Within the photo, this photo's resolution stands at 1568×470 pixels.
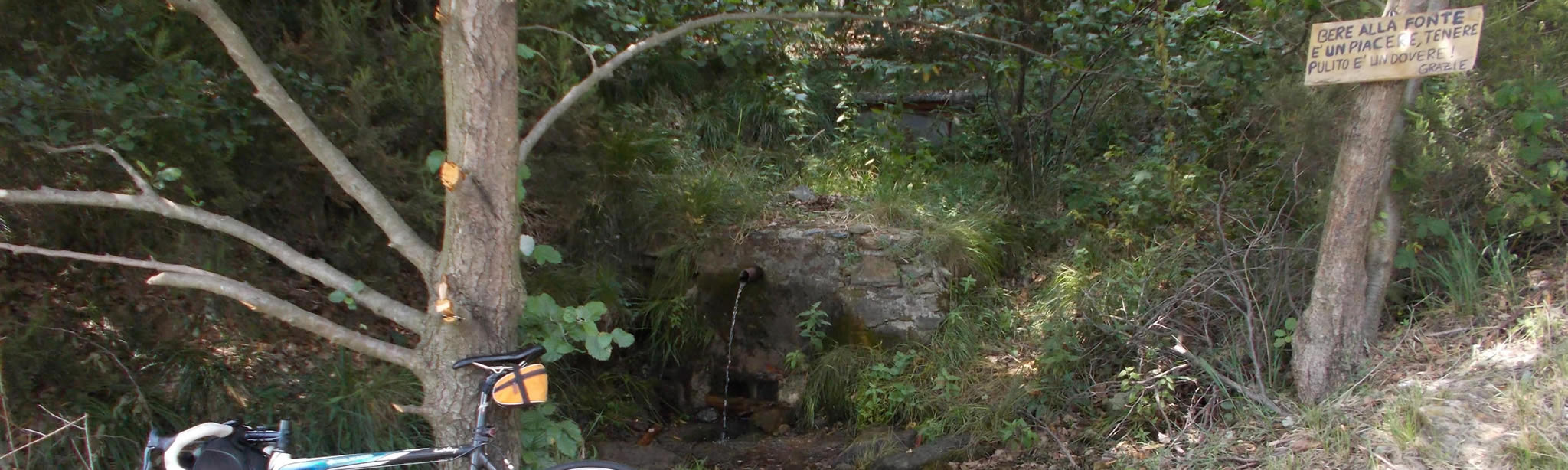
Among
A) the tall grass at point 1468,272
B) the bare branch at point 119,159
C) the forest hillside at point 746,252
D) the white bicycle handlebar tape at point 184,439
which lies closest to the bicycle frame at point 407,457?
the white bicycle handlebar tape at point 184,439

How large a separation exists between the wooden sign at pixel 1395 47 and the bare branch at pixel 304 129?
3.43m

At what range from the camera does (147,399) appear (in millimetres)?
4062

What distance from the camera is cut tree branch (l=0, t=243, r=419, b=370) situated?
10.3ft

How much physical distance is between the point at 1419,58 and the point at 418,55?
4275mm

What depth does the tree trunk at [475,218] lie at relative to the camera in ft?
10.2

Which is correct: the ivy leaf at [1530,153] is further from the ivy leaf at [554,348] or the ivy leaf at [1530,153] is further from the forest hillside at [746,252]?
the ivy leaf at [554,348]

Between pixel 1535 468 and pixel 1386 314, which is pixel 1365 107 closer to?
pixel 1386 314

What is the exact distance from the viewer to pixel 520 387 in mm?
3008

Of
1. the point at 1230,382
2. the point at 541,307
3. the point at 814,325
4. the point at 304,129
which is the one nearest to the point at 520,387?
the point at 541,307

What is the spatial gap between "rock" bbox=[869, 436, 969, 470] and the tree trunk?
2481 millimetres

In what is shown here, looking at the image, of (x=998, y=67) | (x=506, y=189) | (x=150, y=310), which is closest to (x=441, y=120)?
(x=150, y=310)

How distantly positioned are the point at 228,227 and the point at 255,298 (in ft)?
0.85

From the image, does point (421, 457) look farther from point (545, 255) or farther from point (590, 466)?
point (545, 255)

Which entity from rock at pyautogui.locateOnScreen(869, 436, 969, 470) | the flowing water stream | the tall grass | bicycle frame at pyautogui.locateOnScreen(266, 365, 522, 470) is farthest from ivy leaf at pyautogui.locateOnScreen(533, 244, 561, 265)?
the tall grass
